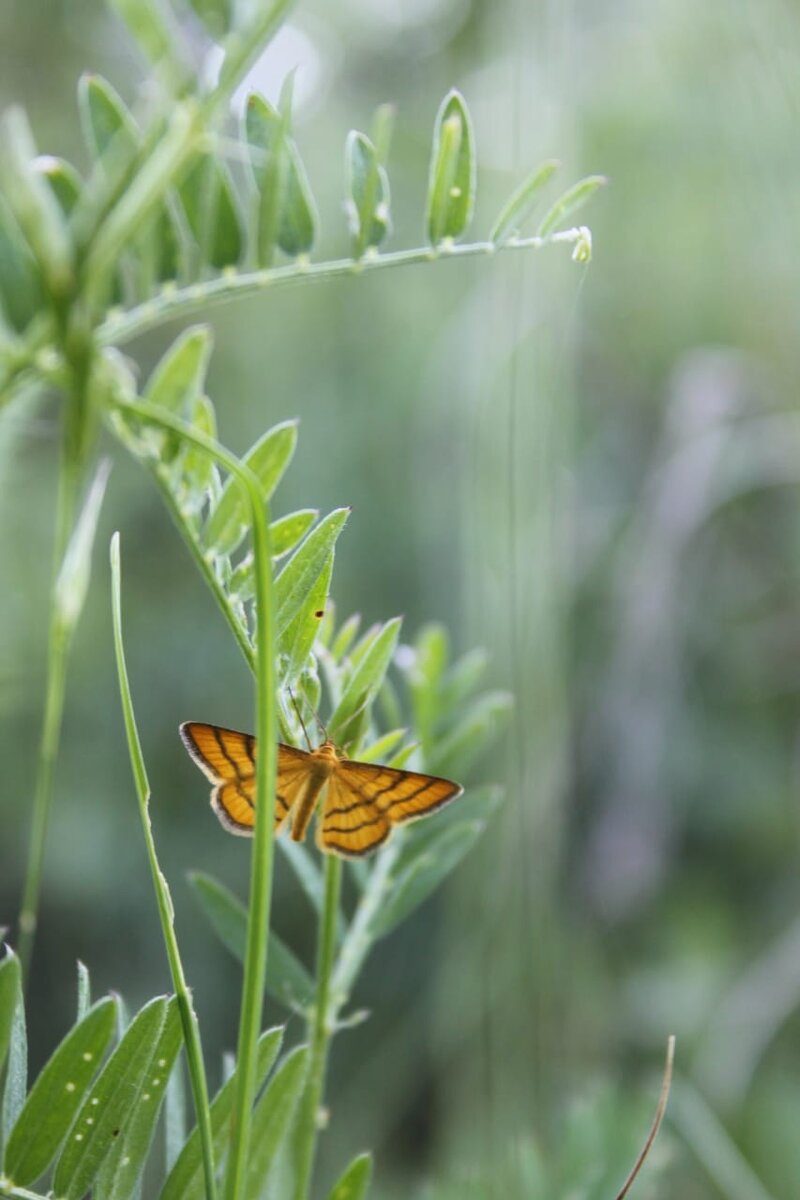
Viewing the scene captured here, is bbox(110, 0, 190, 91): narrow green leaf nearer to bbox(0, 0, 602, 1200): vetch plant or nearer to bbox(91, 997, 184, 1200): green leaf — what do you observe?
bbox(0, 0, 602, 1200): vetch plant

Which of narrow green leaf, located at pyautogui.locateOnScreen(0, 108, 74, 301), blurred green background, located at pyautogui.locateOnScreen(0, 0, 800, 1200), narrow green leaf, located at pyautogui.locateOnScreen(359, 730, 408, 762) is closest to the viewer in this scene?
narrow green leaf, located at pyautogui.locateOnScreen(0, 108, 74, 301)

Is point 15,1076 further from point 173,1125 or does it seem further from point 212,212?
point 212,212

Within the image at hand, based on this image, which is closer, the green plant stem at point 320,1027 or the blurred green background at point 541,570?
the green plant stem at point 320,1027

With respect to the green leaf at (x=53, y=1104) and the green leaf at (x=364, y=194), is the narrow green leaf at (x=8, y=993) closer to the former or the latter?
the green leaf at (x=53, y=1104)

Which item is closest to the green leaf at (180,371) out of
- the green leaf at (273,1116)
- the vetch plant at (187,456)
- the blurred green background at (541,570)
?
the vetch plant at (187,456)

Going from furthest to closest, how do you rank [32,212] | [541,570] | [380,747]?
[541,570]
[380,747]
[32,212]

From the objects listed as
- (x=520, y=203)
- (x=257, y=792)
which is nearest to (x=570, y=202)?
(x=520, y=203)

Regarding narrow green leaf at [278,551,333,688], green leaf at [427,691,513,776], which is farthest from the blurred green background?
narrow green leaf at [278,551,333,688]
